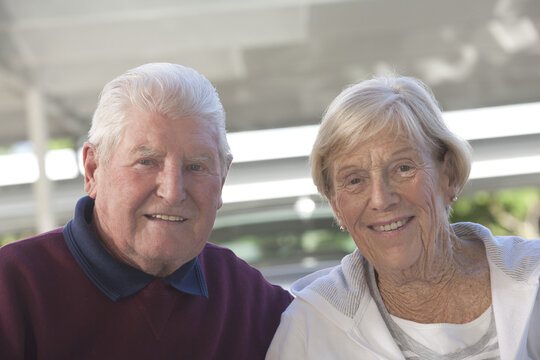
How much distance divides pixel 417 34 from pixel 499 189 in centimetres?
295

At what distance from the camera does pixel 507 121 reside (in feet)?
25.3

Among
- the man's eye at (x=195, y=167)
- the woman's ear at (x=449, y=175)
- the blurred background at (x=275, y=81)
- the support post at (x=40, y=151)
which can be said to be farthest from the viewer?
the support post at (x=40, y=151)

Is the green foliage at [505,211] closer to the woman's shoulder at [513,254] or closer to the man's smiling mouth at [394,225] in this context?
the woman's shoulder at [513,254]

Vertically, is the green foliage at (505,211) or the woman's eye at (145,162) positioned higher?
the woman's eye at (145,162)

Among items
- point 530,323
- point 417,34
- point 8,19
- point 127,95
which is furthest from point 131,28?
point 530,323

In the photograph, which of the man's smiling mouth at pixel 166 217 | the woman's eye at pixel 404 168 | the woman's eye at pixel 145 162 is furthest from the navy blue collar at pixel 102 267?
the woman's eye at pixel 404 168

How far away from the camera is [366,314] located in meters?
2.14

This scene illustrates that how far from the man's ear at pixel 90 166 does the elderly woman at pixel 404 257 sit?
2.39 feet

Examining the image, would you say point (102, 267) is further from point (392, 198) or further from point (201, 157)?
point (392, 198)

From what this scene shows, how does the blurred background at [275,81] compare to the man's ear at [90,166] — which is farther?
the blurred background at [275,81]

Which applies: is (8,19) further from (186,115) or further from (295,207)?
(186,115)

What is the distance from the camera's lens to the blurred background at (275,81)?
575 centimetres

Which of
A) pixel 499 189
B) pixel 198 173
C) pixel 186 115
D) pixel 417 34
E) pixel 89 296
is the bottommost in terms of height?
pixel 499 189

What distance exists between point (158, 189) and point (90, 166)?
26 cm
